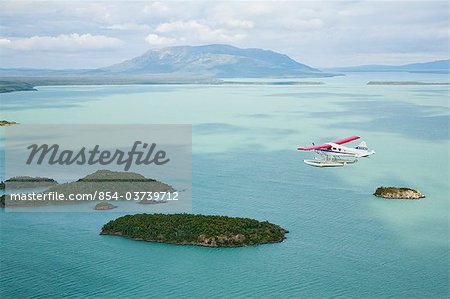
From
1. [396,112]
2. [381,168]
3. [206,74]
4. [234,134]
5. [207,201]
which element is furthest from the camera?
[206,74]

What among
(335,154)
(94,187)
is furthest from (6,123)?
(335,154)

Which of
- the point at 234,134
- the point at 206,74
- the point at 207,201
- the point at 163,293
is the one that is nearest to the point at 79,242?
the point at 163,293

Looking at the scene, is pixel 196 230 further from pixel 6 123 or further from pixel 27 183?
pixel 6 123

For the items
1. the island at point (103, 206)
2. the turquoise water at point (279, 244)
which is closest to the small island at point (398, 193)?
the turquoise water at point (279, 244)

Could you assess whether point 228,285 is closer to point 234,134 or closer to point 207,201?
point 207,201

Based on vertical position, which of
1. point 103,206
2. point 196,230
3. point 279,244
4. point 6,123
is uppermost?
point 6,123

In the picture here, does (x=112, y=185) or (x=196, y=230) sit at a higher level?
(x=112, y=185)
